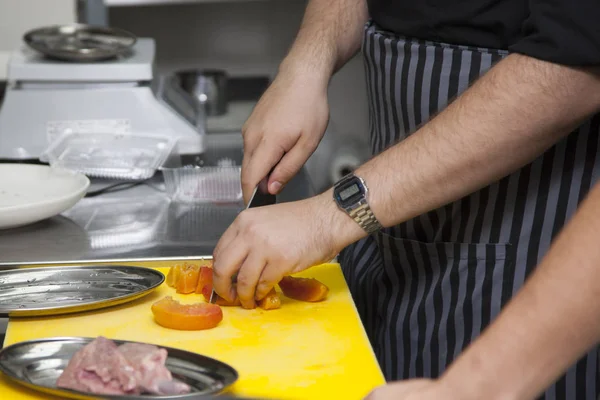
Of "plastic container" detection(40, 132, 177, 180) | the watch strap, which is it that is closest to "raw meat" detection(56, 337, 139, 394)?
the watch strap

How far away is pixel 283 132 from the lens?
1305 millimetres

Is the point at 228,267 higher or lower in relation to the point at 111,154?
higher

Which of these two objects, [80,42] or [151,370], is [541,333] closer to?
[151,370]

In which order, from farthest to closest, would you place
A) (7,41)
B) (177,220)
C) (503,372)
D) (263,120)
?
(7,41) → (177,220) → (263,120) → (503,372)

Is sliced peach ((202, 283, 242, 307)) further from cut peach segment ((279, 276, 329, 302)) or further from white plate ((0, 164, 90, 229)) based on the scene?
white plate ((0, 164, 90, 229))

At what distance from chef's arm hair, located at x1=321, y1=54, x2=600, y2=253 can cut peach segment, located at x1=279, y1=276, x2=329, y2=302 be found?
0.06 meters

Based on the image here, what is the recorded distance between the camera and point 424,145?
112cm

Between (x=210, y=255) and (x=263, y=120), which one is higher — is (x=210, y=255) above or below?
below

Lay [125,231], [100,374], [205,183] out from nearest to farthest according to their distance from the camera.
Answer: [100,374] < [125,231] < [205,183]

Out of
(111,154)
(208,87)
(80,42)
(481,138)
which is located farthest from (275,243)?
(208,87)

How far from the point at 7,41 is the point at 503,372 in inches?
79.6

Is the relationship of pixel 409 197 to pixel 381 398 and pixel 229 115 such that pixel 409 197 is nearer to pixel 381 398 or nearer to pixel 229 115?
pixel 381 398

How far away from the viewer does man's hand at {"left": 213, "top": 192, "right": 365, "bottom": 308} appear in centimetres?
111

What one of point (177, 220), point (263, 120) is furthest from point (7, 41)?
point (263, 120)
